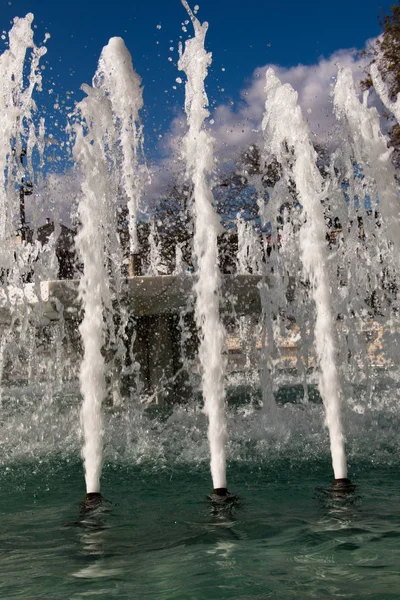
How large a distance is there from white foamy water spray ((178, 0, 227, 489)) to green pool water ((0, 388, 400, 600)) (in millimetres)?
385

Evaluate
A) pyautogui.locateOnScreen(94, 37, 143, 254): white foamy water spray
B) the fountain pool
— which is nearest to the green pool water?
the fountain pool

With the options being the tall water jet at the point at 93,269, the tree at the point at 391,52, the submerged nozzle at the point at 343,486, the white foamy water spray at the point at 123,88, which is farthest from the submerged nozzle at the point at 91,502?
the tree at the point at 391,52

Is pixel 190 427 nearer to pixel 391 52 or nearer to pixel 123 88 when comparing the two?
pixel 123 88

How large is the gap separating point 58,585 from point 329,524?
1403 millimetres

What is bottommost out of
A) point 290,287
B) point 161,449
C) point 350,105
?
point 161,449

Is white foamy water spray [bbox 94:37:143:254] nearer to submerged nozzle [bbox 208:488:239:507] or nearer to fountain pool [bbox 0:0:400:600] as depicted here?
fountain pool [bbox 0:0:400:600]

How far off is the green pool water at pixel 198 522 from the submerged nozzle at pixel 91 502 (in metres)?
0.06

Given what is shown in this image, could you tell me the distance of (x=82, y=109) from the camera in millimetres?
5582

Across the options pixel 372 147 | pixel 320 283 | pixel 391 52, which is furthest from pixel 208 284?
pixel 391 52

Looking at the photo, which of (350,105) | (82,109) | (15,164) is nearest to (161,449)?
(82,109)

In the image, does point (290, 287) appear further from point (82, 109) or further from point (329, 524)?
point (329, 524)

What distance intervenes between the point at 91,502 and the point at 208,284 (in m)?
1.62

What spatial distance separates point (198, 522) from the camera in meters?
3.52

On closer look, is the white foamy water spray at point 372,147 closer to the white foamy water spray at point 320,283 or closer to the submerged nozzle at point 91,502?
the white foamy water spray at point 320,283
